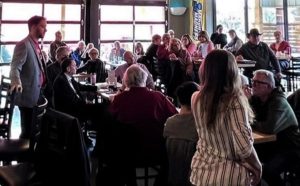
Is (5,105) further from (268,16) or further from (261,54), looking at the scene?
(268,16)

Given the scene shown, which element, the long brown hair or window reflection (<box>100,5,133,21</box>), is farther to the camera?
window reflection (<box>100,5,133,21</box>)

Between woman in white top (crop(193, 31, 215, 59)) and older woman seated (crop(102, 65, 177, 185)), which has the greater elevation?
woman in white top (crop(193, 31, 215, 59))

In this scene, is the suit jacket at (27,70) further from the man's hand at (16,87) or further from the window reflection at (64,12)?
the window reflection at (64,12)

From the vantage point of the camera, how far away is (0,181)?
271 cm

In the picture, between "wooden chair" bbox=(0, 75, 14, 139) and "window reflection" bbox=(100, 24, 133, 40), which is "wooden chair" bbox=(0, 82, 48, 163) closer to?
"wooden chair" bbox=(0, 75, 14, 139)

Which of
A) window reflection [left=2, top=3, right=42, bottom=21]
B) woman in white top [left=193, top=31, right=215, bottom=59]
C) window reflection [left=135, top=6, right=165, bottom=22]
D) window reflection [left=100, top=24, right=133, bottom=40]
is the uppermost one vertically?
window reflection [left=135, top=6, right=165, bottom=22]

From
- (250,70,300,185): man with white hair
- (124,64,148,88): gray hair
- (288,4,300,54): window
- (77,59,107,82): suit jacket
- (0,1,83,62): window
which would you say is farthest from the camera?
(288,4,300,54): window

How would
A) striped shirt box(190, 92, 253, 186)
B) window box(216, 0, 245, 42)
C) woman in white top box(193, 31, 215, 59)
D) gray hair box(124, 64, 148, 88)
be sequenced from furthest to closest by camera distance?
window box(216, 0, 245, 42) < woman in white top box(193, 31, 215, 59) < gray hair box(124, 64, 148, 88) < striped shirt box(190, 92, 253, 186)

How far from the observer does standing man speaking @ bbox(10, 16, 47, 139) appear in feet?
12.6

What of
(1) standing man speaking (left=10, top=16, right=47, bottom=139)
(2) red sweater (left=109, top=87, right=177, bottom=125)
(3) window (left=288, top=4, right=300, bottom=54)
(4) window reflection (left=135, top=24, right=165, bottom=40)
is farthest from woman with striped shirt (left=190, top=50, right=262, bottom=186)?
(4) window reflection (left=135, top=24, right=165, bottom=40)

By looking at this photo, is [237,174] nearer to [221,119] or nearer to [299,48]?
[221,119]

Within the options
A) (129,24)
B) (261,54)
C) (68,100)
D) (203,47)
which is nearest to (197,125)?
(68,100)

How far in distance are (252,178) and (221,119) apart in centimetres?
36

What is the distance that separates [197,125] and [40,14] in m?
9.85
